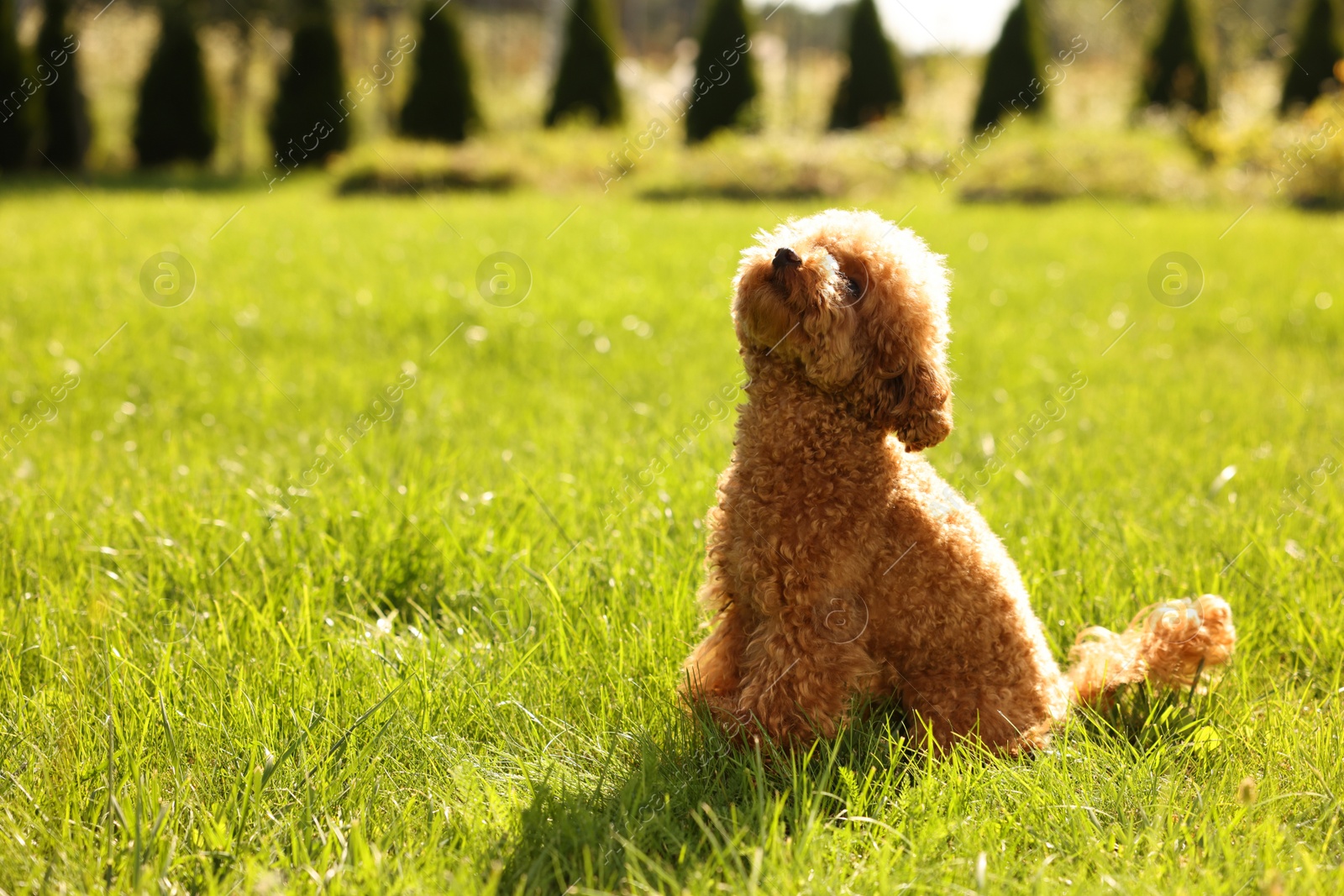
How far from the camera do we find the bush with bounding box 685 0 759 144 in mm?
20547

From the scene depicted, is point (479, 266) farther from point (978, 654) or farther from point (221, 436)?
point (978, 654)

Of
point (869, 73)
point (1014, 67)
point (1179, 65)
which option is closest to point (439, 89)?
point (869, 73)

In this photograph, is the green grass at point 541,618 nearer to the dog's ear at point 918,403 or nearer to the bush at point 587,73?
the dog's ear at point 918,403

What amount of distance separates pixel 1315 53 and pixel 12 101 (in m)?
25.2

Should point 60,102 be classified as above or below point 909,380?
above

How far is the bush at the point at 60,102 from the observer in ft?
65.6

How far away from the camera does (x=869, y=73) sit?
22.5 m

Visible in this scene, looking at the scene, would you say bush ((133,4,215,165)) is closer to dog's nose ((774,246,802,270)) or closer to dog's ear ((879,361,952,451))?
dog's nose ((774,246,802,270))

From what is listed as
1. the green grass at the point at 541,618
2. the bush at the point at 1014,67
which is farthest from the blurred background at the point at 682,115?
the green grass at the point at 541,618

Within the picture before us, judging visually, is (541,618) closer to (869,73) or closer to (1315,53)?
(869,73)

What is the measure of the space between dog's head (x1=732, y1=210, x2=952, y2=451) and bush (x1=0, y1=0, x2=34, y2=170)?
20.8 metres

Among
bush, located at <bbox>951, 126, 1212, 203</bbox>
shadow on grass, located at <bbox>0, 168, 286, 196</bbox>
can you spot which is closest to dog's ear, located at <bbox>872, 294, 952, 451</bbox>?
bush, located at <bbox>951, 126, 1212, 203</bbox>

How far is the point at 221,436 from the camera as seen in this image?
225 inches

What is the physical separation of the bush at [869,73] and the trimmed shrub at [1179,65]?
5.40 m
